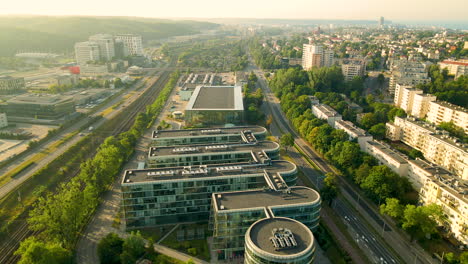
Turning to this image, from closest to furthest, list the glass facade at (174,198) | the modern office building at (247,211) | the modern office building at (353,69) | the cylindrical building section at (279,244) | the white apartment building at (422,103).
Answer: the cylindrical building section at (279,244) → the modern office building at (247,211) → the glass facade at (174,198) → the white apartment building at (422,103) → the modern office building at (353,69)

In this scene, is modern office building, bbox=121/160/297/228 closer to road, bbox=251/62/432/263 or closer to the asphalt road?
the asphalt road

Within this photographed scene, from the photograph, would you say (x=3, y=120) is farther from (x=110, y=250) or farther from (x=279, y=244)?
(x=279, y=244)

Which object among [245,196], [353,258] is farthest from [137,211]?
[353,258]

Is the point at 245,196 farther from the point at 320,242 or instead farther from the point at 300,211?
the point at 320,242

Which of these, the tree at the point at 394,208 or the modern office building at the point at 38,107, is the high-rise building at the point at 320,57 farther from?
the tree at the point at 394,208

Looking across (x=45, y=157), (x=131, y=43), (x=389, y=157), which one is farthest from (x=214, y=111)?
→ (x=131, y=43)

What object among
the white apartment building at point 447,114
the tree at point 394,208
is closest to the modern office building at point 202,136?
the tree at point 394,208
